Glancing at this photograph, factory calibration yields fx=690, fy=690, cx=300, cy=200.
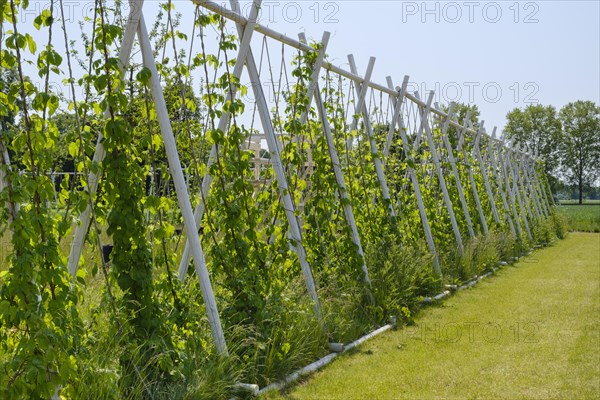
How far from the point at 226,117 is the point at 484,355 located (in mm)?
2774

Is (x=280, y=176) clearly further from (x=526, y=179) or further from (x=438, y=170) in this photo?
(x=526, y=179)

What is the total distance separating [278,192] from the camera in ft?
18.5

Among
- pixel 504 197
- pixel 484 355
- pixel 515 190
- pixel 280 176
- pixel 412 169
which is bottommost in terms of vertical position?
pixel 484 355

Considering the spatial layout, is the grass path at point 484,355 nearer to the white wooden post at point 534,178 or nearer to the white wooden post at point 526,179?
the white wooden post at point 526,179

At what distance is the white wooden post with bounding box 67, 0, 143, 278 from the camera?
146 inches

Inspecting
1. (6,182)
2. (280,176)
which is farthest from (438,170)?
(6,182)

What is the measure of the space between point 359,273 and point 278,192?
1426 millimetres

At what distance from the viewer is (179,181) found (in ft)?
13.8

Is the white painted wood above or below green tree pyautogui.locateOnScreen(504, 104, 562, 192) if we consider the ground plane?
below

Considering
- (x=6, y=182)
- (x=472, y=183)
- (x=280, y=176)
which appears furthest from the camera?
(x=472, y=183)

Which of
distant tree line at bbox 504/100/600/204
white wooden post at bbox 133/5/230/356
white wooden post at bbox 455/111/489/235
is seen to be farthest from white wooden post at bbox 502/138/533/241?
distant tree line at bbox 504/100/600/204

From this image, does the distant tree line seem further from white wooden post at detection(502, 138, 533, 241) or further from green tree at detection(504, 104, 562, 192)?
white wooden post at detection(502, 138, 533, 241)

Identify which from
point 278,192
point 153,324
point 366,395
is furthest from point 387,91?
point 153,324

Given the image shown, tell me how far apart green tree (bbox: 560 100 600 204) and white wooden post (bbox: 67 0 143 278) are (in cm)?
5759
